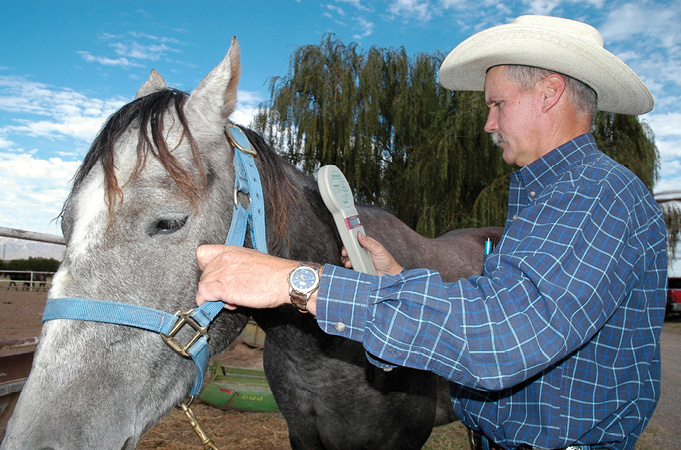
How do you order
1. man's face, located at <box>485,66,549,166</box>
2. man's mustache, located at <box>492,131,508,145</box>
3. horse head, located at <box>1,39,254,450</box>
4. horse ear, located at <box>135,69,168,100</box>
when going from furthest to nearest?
horse ear, located at <box>135,69,168,100</box>, man's mustache, located at <box>492,131,508,145</box>, man's face, located at <box>485,66,549,166</box>, horse head, located at <box>1,39,254,450</box>

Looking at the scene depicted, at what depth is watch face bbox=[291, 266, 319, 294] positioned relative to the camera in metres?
1.03

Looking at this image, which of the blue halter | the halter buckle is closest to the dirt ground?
the blue halter

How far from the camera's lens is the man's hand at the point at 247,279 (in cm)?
106

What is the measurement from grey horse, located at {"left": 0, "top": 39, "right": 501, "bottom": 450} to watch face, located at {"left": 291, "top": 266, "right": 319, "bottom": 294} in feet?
1.59

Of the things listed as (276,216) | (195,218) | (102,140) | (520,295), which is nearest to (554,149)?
(520,295)

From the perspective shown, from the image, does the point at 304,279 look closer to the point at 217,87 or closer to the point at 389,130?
the point at 217,87

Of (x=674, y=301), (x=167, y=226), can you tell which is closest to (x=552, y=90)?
(x=167, y=226)

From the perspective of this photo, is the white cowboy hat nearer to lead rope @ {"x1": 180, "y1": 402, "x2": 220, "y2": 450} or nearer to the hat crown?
the hat crown

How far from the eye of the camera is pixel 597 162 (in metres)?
1.24

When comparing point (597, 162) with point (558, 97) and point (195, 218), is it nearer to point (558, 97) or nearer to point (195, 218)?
point (558, 97)

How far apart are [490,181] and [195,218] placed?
7.58 meters

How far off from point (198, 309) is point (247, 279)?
1.16 ft

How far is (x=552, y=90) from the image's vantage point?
4.60 ft

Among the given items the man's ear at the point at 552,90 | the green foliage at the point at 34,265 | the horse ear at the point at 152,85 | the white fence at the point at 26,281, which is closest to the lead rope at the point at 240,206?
the horse ear at the point at 152,85
